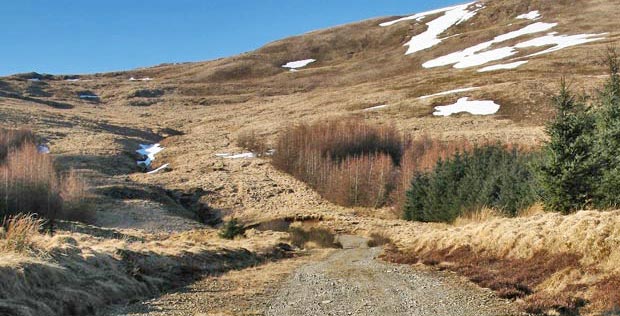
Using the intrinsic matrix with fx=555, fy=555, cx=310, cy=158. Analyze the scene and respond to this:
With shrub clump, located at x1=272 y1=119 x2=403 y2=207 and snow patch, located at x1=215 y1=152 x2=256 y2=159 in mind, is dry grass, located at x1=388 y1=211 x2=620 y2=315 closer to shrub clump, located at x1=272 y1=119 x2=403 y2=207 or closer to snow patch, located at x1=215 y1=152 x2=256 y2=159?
shrub clump, located at x1=272 y1=119 x2=403 y2=207

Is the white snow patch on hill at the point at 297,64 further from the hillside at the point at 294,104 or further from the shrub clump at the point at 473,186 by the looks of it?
the shrub clump at the point at 473,186

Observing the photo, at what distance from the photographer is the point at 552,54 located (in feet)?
374

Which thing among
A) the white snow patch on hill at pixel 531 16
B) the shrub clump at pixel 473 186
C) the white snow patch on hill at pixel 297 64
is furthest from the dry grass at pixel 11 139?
the white snow patch on hill at pixel 531 16

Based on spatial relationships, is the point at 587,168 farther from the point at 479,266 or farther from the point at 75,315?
the point at 75,315

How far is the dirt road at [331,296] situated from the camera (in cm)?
1189

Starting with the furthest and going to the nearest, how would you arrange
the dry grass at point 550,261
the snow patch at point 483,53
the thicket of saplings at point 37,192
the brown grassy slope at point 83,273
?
1. the snow patch at point 483,53
2. the thicket of saplings at point 37,192
3. the dry grass at point 550,261
4. the brown grassy slope at point 83,273

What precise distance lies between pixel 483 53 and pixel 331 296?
128 m

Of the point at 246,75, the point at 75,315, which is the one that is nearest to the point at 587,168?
the point at 75,315

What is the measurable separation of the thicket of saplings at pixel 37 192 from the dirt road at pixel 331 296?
18797 millimetres

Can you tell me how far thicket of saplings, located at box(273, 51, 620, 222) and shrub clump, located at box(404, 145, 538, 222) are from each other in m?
0.07

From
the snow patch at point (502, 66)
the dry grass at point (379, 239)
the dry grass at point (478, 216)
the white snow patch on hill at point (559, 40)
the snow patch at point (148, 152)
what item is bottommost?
the dry grass at point (379, 239)

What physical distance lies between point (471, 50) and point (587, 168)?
122161mm

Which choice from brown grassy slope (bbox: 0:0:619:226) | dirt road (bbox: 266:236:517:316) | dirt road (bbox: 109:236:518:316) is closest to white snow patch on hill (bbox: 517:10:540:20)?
brown grassy slope (bbox: 0:0:619:226)

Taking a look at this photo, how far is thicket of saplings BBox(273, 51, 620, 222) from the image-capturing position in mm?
23312
